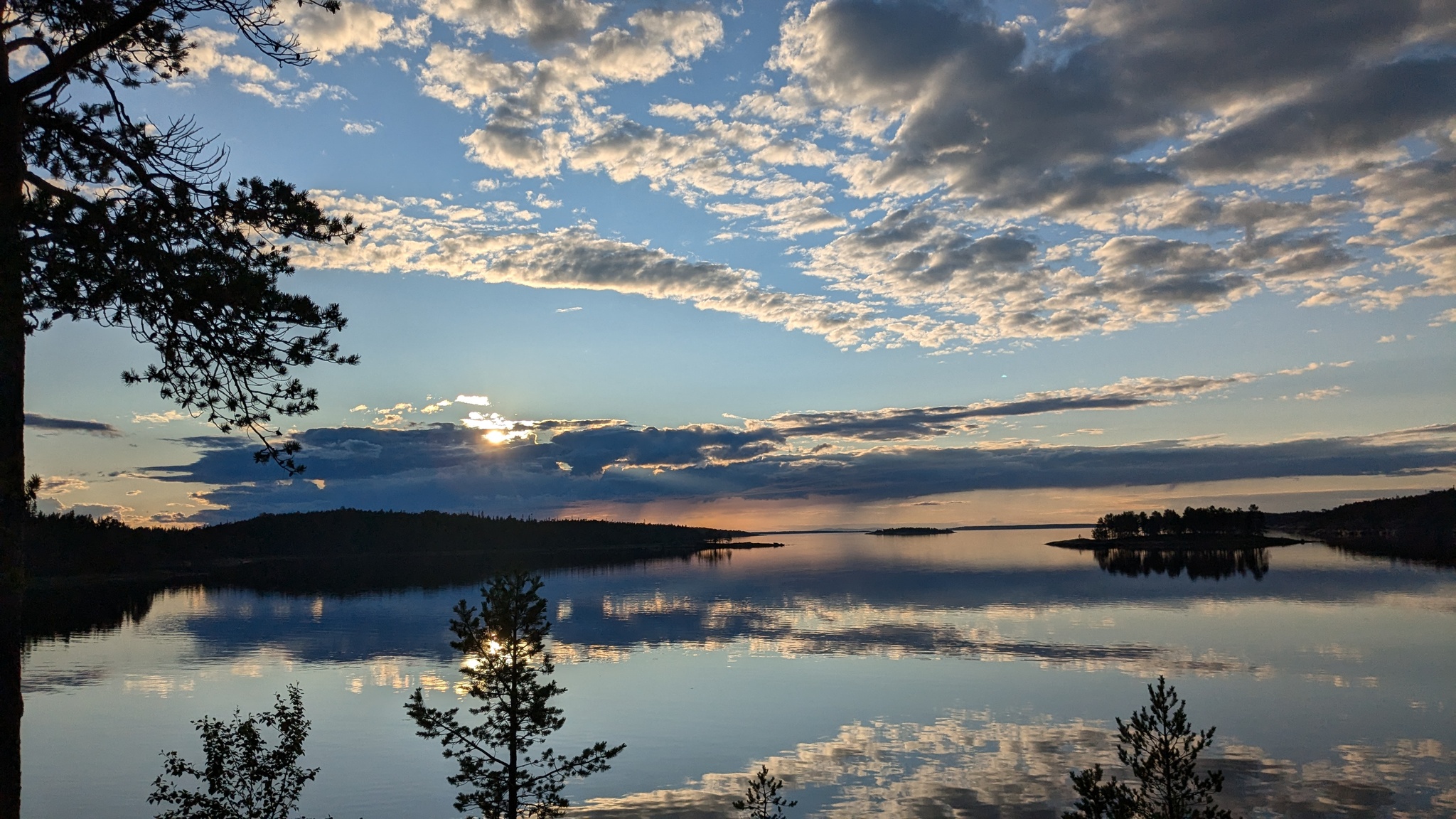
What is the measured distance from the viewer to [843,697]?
56.7 meters

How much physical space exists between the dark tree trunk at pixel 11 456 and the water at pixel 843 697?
1018 inches

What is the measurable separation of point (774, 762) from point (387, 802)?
18.6 metres

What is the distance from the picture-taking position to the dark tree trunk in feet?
41.5

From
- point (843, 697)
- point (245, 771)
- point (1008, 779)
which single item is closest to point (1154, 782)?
point (1008, 779)

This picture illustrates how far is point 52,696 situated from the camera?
64.5m

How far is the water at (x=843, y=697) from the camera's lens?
37.6m

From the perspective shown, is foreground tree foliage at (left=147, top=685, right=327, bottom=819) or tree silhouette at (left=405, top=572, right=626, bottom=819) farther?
tree silhouette at (left=405, top=572, right=626, bottom=819)

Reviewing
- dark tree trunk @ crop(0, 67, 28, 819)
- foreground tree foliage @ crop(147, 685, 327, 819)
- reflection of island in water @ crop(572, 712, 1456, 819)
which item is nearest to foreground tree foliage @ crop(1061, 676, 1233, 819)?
reflection of island in water @ crop(572, 712, 1456, 819)

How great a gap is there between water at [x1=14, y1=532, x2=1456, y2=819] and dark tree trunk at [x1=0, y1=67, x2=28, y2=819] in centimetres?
2585

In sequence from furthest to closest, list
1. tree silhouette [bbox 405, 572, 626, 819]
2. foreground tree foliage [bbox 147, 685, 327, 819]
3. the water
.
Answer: the water < tree silhouette [bbox 405, 572, 626, 819] < foreground tree foliage [bbox 147, 685, 327, 819]

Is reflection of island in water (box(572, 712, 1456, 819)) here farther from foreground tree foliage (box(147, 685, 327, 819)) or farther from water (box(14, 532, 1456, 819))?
foreground tree foliage (box(147, 685, 327, 819))

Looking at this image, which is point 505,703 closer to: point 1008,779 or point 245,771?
point 245,771

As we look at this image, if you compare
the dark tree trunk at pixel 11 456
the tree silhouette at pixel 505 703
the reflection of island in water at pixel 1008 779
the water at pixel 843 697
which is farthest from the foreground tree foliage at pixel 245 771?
the reflection of island in water at pixel 1008 779

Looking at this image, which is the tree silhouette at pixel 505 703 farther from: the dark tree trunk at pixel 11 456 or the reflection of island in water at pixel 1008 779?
the dark tree trunk at pixel 11 456
